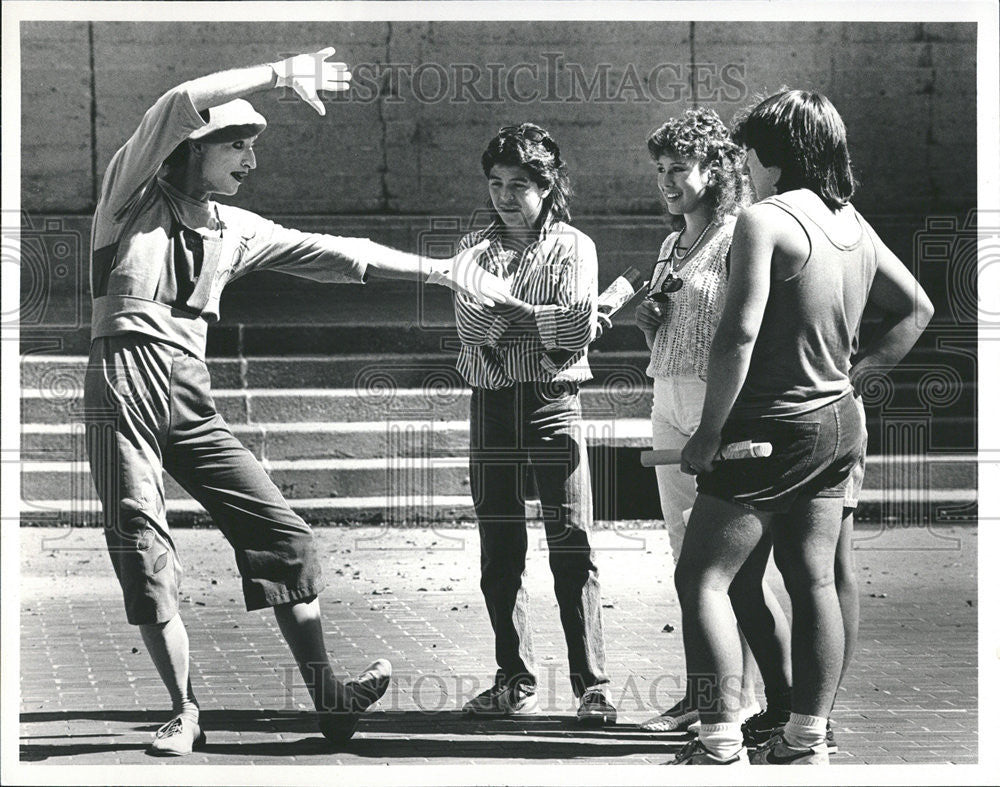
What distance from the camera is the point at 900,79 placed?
10.2 meters

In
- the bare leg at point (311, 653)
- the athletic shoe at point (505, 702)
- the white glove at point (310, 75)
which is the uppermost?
the white glove at point (310, 75)

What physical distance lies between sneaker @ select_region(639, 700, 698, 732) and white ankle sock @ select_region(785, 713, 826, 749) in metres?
0.68

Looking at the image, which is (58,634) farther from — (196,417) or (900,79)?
(900,79)

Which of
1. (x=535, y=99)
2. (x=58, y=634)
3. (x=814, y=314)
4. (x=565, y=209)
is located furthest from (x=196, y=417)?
(x=535, y=99)

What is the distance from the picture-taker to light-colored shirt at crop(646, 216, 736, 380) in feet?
16.4

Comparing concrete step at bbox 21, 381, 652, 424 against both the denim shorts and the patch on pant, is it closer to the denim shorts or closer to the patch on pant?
the patch on pant

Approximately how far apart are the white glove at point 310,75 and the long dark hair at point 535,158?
0.70 metres

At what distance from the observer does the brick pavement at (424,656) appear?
489cm

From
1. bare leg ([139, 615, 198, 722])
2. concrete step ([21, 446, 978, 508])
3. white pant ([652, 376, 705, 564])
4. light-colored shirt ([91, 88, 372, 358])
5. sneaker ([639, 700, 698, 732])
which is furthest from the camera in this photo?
concrete step ([21, 446, 978, 508])

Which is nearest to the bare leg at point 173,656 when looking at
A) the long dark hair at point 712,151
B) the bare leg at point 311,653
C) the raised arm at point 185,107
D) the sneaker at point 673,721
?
the bare leg at point 311,653

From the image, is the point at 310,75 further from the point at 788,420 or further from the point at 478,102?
the point at 478,102

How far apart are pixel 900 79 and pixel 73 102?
5483 mm

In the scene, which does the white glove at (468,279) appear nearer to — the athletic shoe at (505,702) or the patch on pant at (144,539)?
the patch on pant at (144,539)

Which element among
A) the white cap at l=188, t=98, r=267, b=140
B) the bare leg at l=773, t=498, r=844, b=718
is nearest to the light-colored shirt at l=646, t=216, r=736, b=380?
the bare leg at l=773, t=498, r=844, b=718
